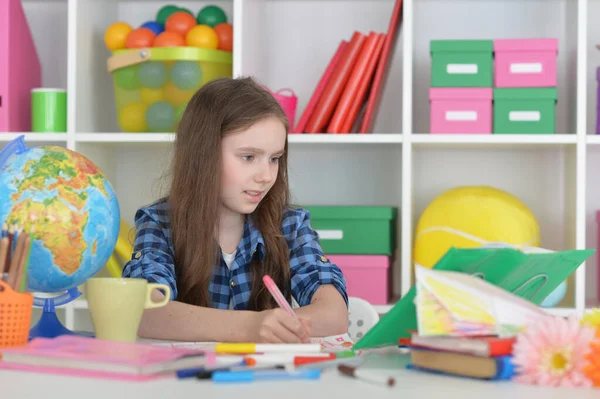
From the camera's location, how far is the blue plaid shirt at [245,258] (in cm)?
162

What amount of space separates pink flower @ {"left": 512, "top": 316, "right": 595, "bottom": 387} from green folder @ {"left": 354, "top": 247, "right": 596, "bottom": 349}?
0.12 m

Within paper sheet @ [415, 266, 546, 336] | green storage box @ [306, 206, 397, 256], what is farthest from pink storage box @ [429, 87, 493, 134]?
paper sheet @ [415, 266, 546, 336]

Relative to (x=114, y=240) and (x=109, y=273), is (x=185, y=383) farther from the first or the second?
(x=109, y=273)

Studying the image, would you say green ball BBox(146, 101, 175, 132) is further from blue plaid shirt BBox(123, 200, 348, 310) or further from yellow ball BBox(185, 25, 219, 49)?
blue plaid shirt BBox(123, 200, 348, 310)

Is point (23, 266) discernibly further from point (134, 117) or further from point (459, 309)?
point (134, 117)

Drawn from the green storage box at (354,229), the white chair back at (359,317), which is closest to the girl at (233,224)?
the white chair back at (359,317)

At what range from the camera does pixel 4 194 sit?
1.17m

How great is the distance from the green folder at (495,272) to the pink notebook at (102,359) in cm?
20

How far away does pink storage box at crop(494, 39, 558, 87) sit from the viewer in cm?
228

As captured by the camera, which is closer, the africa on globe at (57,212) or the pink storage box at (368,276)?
the africa on globe at (57,212)

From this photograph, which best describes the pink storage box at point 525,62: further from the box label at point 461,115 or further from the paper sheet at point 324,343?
the paper sheet at point 324,343

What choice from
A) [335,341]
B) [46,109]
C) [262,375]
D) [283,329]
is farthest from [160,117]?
[262,375]

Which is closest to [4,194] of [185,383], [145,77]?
[185,383]

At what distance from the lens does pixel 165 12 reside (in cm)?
257
